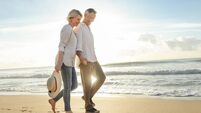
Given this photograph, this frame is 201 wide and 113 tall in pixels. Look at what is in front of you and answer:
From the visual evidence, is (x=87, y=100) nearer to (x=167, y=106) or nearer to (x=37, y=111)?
(x=37, y=111)

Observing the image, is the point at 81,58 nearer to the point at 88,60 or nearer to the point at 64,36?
the point at 88,60

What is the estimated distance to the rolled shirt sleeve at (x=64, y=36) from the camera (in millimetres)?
5832

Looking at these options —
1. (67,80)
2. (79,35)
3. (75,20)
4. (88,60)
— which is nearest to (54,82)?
(67,80)

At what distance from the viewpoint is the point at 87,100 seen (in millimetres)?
6281

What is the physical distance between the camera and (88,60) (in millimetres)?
6191

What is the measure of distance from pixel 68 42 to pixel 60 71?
0.43 metres

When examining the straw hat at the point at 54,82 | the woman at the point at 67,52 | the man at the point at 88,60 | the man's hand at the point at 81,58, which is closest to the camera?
the woman at the point at 67,52

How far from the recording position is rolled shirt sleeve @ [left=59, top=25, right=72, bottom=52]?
19.1ft

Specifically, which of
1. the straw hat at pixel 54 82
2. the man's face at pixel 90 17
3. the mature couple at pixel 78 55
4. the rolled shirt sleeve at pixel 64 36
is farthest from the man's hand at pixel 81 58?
the man's face at pixel 90 17

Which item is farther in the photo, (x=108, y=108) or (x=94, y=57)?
(x=108, y=108)

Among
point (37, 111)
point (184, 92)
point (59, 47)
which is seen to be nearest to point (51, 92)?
point (59, 47)

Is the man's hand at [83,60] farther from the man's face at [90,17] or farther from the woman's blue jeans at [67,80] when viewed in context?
the man's face at [90,17]

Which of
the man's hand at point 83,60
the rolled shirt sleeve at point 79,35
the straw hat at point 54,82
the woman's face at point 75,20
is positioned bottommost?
the straw hat at point 54,82

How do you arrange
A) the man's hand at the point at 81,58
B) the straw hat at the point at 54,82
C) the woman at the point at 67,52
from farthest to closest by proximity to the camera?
the man's hand at the point at 81,58 < the straw hat at the point at 54,82 < the woman at the point at 67,52
